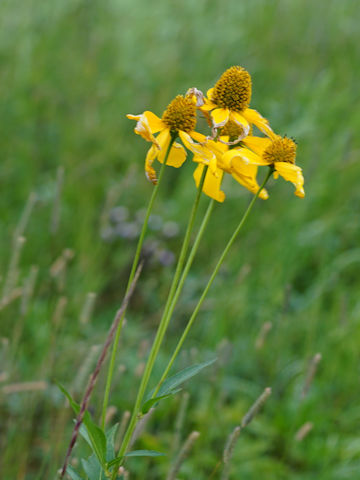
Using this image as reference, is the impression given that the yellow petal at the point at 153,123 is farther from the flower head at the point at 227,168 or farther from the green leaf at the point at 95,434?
the green leaf at the point at 95,434

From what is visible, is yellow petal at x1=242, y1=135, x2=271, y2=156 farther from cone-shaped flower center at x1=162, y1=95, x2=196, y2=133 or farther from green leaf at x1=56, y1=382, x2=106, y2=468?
green leaf at x1=56, y1=382, x2=106, y2=468

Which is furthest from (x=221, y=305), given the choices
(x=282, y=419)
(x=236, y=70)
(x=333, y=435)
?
(x=236, y=70)

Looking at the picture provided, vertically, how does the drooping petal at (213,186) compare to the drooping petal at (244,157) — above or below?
below

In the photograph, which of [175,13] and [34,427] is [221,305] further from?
[175,13]

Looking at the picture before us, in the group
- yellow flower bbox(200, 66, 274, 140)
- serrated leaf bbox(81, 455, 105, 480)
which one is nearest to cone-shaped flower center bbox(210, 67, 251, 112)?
yellow flower bbox(200, 66, 274, 140)

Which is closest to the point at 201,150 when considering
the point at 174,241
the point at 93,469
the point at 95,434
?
the point at 95,434

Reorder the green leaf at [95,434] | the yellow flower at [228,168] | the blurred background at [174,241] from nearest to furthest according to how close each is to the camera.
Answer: the green leaf at [95,434], the yellow flower at [228,168], the blurred background at [174,241]

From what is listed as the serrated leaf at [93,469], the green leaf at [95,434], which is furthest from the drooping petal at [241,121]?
the serrated leaf at [93,469]

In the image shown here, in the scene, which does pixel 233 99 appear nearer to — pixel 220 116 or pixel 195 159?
pixel 220 116
